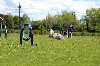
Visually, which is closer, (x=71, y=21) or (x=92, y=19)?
(x=92, y=19)

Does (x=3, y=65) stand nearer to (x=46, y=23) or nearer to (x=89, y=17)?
(x=89, y=17)

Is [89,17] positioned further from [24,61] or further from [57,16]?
[24,61]

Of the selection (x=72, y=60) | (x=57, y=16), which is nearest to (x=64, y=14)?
(x=57, y=16)

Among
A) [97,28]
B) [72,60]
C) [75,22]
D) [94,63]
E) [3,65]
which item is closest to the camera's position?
[3,65]

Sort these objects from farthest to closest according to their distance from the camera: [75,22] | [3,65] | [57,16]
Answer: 1. [57,16]
2. [75,22]
3. [3,65]

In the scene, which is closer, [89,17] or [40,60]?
[40,60]

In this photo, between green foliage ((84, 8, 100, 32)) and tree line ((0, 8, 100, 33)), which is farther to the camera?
tree line ((0, 8, 100, 33))

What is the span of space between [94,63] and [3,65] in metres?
4.10

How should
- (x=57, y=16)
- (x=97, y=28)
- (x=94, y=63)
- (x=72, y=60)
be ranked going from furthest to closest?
(x=57, y=16)
(x=97, y=28)
(x=72, y=60)
(x=94, y=63)

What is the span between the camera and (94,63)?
1467 centimetres

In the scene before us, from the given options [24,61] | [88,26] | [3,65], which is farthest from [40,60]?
[88,26]

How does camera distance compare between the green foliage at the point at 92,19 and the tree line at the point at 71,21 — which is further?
the tree line at the point at 71,21

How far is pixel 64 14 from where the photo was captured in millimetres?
107688

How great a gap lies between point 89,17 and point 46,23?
15762mm
